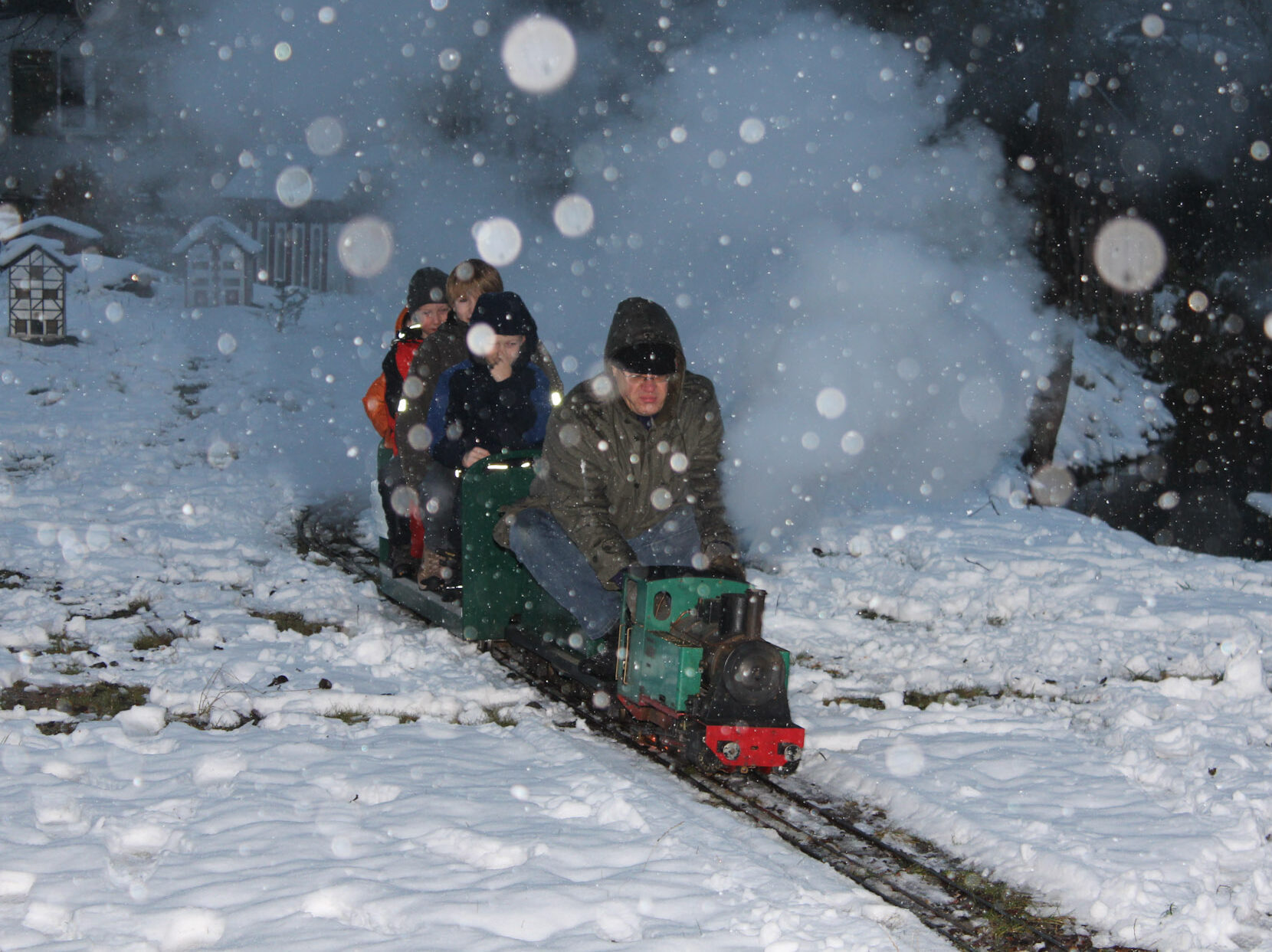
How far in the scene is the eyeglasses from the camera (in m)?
5.59

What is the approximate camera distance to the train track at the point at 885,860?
3.88 meters

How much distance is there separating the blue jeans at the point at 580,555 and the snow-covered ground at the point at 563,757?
0.57m

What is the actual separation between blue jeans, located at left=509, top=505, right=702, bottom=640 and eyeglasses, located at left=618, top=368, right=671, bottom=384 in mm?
691

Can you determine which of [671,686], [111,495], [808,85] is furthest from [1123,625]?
[111,495]

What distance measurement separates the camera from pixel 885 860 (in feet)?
14.5

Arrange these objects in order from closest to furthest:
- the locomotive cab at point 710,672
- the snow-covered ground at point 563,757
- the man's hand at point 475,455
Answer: the snow-covered ground at point 563,757 < the locomotive cab at point 710,672 < the man's hand at point 475,455

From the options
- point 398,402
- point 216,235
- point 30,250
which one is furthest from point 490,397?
point 216,235

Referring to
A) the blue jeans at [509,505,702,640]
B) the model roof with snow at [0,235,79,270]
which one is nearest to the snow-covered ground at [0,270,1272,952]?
the blue jeans at [509,505,702,640]

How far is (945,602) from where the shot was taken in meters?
8.34

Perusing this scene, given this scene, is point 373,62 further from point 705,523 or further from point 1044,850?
point 1044,850

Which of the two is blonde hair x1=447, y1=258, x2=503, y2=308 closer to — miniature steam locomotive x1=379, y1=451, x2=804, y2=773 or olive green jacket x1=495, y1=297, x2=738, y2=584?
olive green jacket x1=495, y1=297, x2=738, y2=584

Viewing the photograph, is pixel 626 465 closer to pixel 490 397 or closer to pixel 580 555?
pixel 580 555

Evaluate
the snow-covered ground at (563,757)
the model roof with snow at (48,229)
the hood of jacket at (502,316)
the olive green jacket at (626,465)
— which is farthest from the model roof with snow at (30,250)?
the olive green jacket at (626,465)

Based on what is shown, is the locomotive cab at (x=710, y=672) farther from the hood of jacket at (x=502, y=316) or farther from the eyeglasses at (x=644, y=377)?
the hood of jacket at (x=502, y=316)
